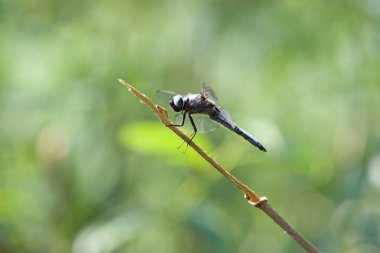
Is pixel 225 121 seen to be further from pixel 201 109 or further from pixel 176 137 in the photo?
pixel 176 137

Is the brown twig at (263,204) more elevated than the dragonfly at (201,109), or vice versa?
the dragonfly at (201,109)

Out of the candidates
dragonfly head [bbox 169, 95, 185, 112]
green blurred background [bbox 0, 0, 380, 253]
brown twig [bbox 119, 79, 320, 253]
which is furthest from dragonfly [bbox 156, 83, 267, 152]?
brown twig [bbox 119, 79, 320, 253]

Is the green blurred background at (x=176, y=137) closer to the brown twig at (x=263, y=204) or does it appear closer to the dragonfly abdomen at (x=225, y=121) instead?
the dragonfly abdomen at (x=225, y=121)

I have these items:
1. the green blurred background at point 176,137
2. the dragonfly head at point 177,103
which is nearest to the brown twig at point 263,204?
the dragonfly head at point 177,103

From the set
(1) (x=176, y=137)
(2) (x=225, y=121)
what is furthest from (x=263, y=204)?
(1) (x=176, y=137)

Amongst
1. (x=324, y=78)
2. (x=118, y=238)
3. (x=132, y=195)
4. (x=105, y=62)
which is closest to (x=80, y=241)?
(x=118, y=238)

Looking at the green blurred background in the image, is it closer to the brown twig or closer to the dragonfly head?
the dragonfly head

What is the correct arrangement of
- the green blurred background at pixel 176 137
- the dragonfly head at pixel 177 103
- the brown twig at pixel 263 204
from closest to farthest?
the brown twig at pixel 263 204 < the dragonfly head at pixel 177 103 < the green blurred background at pixel 176 137
